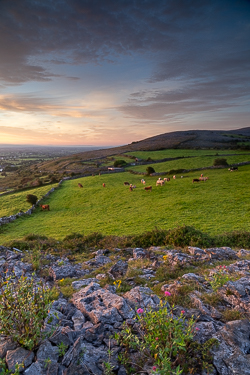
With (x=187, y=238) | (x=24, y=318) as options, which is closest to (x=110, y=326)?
(x=24, y=318)

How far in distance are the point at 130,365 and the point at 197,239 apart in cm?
957

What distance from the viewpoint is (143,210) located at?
22703mm

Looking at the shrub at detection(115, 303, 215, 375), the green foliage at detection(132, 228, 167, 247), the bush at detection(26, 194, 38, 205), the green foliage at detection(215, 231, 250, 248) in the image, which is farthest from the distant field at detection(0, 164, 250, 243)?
the shrub at detection(115, 303, 215, 375)

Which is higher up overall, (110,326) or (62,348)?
(62,348)

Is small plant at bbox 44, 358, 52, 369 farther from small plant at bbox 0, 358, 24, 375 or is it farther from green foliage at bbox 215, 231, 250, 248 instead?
green foliage at bbox 215, 231, 250, 248

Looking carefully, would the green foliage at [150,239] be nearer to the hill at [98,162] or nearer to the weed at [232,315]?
the weed at [232,315]

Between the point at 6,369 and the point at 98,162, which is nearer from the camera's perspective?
the point at 6,369

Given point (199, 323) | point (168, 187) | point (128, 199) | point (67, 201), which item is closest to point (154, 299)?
point (199, 323)

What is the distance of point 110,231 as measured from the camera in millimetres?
18016

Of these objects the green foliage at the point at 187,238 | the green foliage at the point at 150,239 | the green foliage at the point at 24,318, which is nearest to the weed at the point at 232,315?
the green foliage at the point at 24,318

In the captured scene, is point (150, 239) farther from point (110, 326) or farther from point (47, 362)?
point (47, 362)

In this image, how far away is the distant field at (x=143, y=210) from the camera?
58.3ft

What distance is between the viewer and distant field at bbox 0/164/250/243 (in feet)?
58.3

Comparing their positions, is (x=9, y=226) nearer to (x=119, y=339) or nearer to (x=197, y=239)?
(x=197, y=239)
